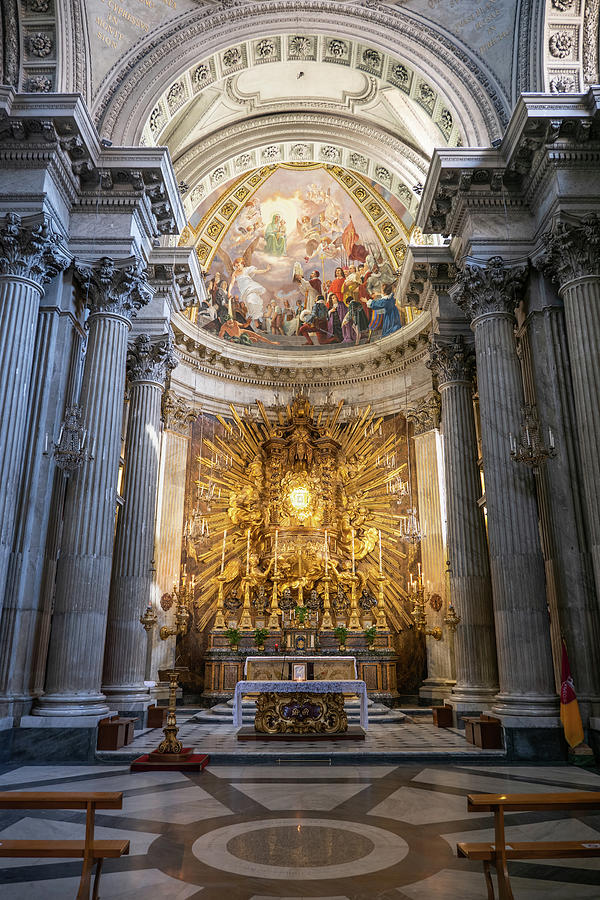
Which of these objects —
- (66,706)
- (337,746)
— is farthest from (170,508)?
(337,746)

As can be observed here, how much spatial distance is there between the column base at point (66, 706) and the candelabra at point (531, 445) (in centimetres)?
663

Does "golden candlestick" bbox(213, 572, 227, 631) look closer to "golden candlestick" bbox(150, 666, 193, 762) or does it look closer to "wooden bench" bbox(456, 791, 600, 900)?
"golden candlestick" bbox(150, 666, 193, 762)

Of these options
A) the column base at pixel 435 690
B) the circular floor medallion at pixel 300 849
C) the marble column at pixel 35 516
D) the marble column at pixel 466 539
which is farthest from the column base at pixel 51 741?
the column base at pixel 435 690

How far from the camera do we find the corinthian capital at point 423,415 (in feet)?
54.6

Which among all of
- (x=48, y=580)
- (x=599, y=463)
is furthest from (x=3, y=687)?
(x=599, y=463)

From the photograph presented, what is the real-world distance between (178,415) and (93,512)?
7.84 metres

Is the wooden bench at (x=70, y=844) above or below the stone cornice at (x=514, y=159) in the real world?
below

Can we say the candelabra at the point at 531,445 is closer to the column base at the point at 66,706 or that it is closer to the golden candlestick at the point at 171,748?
the golden candlestick at the point at 171,748

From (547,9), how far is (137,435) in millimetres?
10234

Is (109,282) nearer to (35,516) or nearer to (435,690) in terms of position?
(35,516)

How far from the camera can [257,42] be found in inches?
534

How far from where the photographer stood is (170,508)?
1661 cm

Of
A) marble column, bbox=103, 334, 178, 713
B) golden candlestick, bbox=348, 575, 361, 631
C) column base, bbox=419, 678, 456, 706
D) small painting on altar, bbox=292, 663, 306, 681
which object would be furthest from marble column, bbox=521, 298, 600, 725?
golden candlestick, bbox=348, 575, 361, 631

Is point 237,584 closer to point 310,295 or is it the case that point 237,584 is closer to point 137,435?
point 137,435
